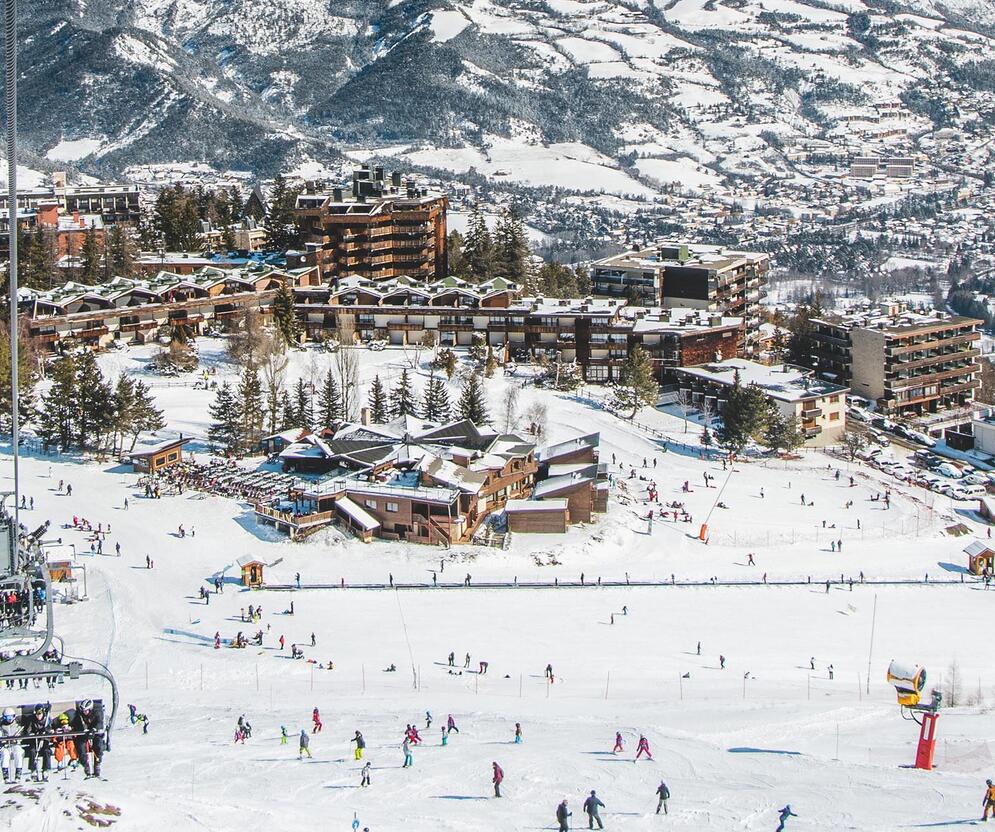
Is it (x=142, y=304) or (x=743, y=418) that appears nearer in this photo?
(x=743, y=418)

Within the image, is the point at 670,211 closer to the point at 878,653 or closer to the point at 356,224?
the point at 356,224

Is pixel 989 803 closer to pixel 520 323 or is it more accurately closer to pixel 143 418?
pixel 143 418

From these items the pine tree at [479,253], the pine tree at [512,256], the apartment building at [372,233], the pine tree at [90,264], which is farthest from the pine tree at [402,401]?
the pine tree at [479,253]

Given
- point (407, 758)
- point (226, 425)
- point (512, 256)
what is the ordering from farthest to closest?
point (512, 256)
point (226, 425)
point (407, 758)

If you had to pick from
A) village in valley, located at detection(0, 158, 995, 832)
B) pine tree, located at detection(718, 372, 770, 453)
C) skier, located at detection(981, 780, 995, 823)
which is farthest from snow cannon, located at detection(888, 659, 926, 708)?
pine tree, located at detection(718, 372, 770, 453)

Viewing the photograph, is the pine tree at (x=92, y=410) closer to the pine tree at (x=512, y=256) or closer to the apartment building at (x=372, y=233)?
the apartment building at (x=372, y=233)

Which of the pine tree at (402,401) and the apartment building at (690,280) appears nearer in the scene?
the pine tree at (402,401)

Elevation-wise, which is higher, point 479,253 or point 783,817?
point 479,253

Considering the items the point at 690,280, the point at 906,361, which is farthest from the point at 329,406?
the point at 690,280
